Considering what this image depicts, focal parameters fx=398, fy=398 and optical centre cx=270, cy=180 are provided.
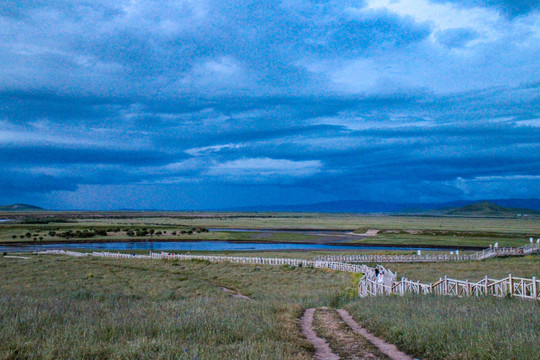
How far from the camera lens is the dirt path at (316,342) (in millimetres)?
8906

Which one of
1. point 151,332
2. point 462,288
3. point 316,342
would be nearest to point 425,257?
point 462,288

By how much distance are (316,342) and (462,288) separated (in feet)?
34.3

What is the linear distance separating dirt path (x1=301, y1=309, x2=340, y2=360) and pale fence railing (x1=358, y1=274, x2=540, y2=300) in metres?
6.26

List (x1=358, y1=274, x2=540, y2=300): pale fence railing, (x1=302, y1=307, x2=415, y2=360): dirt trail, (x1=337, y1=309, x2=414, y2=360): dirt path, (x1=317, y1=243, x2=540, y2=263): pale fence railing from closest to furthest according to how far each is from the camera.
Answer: (x1=337, y1=309, x2=414, y2=360): dirt path → (x1=302, y1=307, x2=415, y2=360): dirt trail → (x1=358, y1=274, x2=540, y2=300): pale fence railing → (x1=317, y1=243, x2=540, y2=263): pale fence railing

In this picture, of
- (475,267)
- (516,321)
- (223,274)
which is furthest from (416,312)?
(475,267)

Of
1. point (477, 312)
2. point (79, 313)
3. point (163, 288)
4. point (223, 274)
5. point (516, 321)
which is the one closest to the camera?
point (516, 321)

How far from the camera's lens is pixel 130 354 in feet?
24.6

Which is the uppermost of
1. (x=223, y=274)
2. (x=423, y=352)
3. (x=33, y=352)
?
(x=33, y=352)

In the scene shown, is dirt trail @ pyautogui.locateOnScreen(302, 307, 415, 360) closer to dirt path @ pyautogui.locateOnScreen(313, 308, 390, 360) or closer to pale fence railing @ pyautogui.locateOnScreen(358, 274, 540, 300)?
dirt path @ pyautogui.locateOnScreen(313, 308, 390, 360)

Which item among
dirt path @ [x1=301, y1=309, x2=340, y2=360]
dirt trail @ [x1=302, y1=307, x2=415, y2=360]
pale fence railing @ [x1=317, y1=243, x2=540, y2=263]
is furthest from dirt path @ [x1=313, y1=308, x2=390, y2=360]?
pale fence railing @ [x1=317, y1=243, x2=540, y2=263]

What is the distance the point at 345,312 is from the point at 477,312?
5.10 m

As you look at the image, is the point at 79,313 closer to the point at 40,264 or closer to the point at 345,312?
the point at 345,312

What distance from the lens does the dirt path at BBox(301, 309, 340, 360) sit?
8.91 metres

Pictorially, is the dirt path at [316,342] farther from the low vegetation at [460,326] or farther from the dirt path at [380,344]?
the low vegetation at [460,326]
